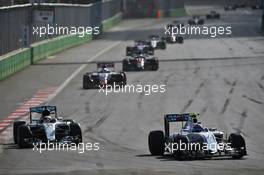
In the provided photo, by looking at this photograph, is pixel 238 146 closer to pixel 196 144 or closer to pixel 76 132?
pixel 196 144

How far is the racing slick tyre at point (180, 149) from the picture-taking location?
24406 millimetres

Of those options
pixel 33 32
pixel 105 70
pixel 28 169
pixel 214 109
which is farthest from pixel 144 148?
pixel 33 32

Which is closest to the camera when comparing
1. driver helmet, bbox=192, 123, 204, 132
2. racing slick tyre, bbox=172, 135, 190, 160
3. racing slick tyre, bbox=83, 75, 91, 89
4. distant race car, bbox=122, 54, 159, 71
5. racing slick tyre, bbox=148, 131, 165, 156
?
racing slick tyre, bbox=172, 135, 190, 160

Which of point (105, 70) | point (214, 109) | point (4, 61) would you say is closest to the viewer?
point (214, 109)

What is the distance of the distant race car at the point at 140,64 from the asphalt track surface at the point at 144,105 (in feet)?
2.79

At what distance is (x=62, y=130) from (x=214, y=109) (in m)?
11.3

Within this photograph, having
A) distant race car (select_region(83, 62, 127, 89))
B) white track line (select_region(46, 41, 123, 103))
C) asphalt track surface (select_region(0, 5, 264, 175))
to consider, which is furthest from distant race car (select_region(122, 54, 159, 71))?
distant race car (select_region(83, 62, 127, 89))

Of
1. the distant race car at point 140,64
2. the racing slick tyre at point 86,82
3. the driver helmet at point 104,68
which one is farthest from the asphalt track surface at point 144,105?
the driver helmet at point 104,68

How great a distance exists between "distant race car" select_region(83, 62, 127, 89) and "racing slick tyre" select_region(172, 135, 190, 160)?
817 inches

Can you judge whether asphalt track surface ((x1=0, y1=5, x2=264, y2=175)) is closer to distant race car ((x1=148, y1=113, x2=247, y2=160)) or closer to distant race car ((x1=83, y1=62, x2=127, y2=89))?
distant race car ((x1=148, y1=113, x2=247, y2=160))

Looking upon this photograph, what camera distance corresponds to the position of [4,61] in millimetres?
50344

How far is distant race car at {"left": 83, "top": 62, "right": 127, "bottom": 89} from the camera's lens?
45719 millimetres

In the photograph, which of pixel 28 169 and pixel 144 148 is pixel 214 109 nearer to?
pixel 144 148

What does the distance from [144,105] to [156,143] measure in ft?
47.0
